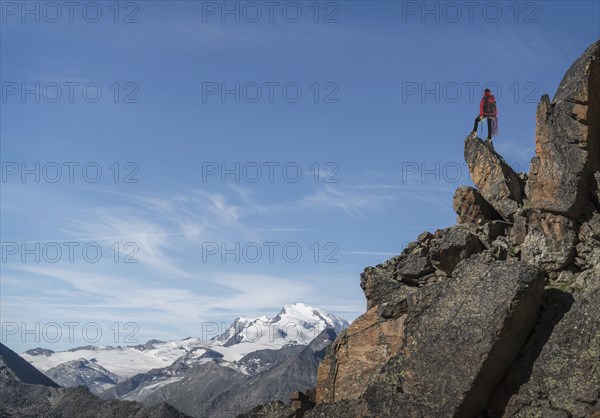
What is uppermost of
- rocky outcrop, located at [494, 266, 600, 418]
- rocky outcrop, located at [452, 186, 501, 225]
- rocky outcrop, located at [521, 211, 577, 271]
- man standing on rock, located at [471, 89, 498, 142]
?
man standing on rock, located at [471, 89, 498, 142]

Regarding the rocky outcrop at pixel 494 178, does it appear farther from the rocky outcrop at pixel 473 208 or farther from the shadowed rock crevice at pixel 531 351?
the shadowed rock crevice at pixel 531 351

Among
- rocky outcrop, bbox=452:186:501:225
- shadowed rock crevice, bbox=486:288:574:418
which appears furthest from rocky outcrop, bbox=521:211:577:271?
rocky outcrop, bbox=452:186:501:225

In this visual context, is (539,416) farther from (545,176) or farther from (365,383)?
(545,176)

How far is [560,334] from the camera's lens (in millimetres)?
38938

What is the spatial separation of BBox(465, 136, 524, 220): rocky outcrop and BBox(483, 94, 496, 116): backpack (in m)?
2.29

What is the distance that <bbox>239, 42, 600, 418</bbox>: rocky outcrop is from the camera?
37.9 m

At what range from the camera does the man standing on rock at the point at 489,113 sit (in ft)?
188

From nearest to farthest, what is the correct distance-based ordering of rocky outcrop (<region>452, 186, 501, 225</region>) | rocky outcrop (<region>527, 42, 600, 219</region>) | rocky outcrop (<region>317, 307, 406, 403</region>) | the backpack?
rocky outcrop (<region>527, 42, 600, 219</region>) → rocky outcrop (<region>317, 307, 406, 403</region>) → rocky outcrop (<region>452, 186, 501, 225</region>) → the backpack

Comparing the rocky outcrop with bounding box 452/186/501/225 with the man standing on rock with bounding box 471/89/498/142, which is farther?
the man standing on rock with bounding box 471/89/498/142

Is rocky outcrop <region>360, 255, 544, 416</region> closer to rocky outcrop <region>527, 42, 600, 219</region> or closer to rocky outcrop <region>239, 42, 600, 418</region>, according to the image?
rocky outcrop <region>239, 42, 600, 418</region>

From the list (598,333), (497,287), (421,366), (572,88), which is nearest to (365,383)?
(421,366)

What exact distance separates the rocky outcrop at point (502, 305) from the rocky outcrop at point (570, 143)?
8 centimetres

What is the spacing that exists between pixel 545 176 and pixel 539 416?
17.3 metres

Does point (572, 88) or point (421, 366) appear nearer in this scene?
point (421, 366)
